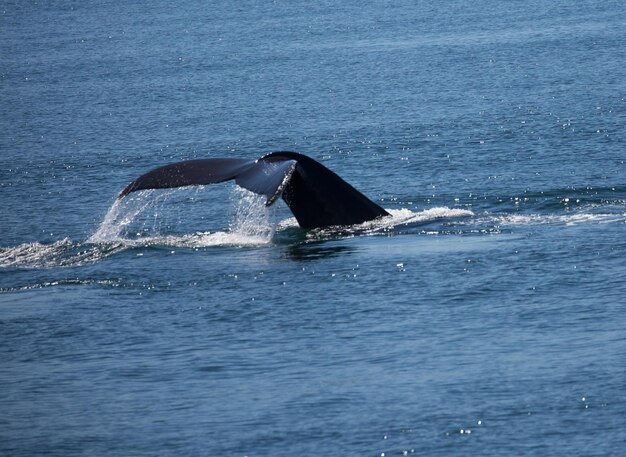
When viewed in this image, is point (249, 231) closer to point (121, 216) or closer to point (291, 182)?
point (291, 182)

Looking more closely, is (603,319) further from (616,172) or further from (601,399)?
(616,172)

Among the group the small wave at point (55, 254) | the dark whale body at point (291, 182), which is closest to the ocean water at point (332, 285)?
the small wave at point (55, 254)

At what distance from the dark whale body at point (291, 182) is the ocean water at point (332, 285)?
0.25 m

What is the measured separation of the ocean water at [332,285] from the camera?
11.2 meters

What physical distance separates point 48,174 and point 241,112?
864 centimetres

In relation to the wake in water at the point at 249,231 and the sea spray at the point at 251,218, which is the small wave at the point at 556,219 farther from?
the sea spray at the point at 251,218

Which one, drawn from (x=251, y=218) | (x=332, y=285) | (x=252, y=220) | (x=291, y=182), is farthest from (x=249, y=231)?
(x=332, y=285)

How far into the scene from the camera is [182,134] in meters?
29.8

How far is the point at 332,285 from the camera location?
50.1 ft

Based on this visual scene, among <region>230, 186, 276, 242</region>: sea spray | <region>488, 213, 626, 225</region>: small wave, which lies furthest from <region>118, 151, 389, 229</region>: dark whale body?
<region>488, 213, 626, 225</region>: small wave

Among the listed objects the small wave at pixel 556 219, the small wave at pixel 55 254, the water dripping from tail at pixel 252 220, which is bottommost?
the small wave at pixel 556 219

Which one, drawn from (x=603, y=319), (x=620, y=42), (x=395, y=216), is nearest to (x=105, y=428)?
(x=603, y=319)

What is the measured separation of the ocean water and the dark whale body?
0.81 feet

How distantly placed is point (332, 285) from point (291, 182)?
1913mm
